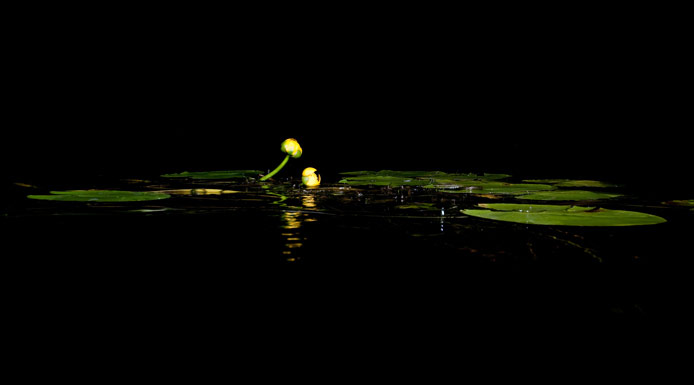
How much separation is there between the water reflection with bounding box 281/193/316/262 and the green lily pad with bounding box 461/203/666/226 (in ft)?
1.57

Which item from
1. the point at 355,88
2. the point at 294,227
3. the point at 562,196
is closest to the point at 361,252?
the point at 294,227

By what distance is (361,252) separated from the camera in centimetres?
123

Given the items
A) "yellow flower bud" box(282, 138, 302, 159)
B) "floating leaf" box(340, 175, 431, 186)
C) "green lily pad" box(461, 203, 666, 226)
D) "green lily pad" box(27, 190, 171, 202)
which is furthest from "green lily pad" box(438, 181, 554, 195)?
"green lily pad" box(27, 190, 171, 202)

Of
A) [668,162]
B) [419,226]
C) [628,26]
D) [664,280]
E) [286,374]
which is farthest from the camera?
[628,26]

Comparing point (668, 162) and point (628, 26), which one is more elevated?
point (628, 26)

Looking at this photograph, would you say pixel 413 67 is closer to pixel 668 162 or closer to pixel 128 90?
pixel 668 162

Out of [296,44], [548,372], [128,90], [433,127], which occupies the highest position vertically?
[296,44]

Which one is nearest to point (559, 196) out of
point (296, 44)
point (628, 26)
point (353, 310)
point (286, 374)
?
point (353, 310)

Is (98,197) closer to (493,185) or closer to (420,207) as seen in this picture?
(420,207)

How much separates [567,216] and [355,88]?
14.9 feet

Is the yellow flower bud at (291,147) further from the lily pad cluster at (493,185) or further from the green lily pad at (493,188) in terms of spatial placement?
the green lily pad at (493,188)

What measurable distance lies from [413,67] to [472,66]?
0.60 metres

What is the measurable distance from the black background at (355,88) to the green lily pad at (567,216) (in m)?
2.75

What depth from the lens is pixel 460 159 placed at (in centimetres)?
545
